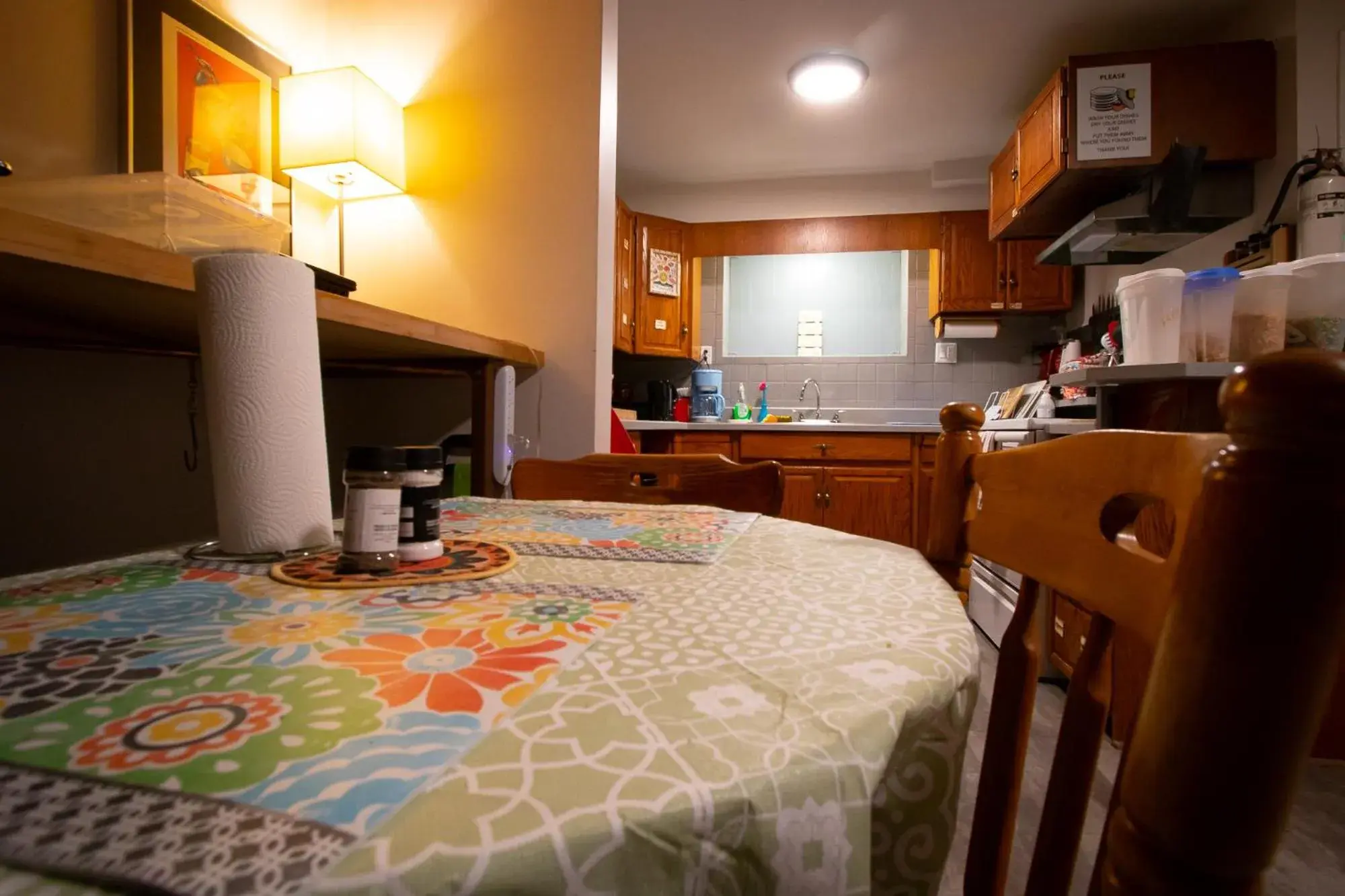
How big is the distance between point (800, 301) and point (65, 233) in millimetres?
3922

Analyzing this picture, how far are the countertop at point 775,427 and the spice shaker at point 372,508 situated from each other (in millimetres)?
2810

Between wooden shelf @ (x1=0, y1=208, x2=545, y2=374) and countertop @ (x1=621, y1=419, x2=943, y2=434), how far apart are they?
1708 millimetres

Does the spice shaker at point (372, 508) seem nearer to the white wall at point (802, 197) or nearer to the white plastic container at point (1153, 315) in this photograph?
Result: the white plastic container at point (1153, 315)

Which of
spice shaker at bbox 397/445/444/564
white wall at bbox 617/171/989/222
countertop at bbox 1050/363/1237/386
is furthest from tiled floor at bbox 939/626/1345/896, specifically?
white wall at bbox 617/171/989/222

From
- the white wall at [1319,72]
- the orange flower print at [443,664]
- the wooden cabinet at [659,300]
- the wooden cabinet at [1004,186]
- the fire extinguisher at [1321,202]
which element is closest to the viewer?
the orange flower print at [443,664]

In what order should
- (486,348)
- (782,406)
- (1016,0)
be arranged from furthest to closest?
1. (782,406)
2. (1016,0)
3. (486,348)

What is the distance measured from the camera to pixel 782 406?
164 inches

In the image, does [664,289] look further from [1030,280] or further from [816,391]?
[1030,280]

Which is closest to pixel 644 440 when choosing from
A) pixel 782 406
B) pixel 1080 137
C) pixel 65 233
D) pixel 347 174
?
pixel 782 406

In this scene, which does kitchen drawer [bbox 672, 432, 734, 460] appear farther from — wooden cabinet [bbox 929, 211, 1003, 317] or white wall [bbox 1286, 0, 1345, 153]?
white wall [bbox 1286, 0, 1345, 153]

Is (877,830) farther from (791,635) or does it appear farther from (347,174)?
(347,174)

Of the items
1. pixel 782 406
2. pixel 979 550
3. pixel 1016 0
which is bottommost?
pixel 979 550

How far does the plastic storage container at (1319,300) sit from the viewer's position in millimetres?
1291

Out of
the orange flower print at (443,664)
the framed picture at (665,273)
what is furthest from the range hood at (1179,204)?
the orange flower print at (443,664)
